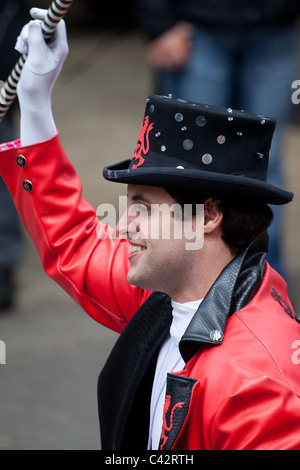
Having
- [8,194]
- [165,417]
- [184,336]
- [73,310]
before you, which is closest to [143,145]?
[184,336]

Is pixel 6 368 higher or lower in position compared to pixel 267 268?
lower

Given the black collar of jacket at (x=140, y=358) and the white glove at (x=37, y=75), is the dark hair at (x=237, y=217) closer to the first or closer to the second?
the black collar of jacket at (x=140, y=358)

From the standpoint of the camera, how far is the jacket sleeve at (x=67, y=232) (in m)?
2.62

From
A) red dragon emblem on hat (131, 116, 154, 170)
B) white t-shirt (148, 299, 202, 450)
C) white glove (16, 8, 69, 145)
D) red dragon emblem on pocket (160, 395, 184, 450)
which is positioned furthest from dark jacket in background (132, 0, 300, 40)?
red dragon emblem on pocket (160, 395, 184, 450)

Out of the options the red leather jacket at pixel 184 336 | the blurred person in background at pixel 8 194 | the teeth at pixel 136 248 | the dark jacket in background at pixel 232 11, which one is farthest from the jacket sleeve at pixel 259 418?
the blurred person in background at pixel 8 194

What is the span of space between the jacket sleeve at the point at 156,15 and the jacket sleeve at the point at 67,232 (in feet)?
6.53

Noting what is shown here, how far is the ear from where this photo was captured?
2.33 meters

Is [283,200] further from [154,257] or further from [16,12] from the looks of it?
[16,12]

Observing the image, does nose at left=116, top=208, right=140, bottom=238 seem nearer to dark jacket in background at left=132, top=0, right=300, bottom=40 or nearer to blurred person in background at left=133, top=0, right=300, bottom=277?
blurred person in background at left=133, top=0, right=300, bottom=277

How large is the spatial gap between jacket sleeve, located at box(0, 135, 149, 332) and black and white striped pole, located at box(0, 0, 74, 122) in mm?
154
